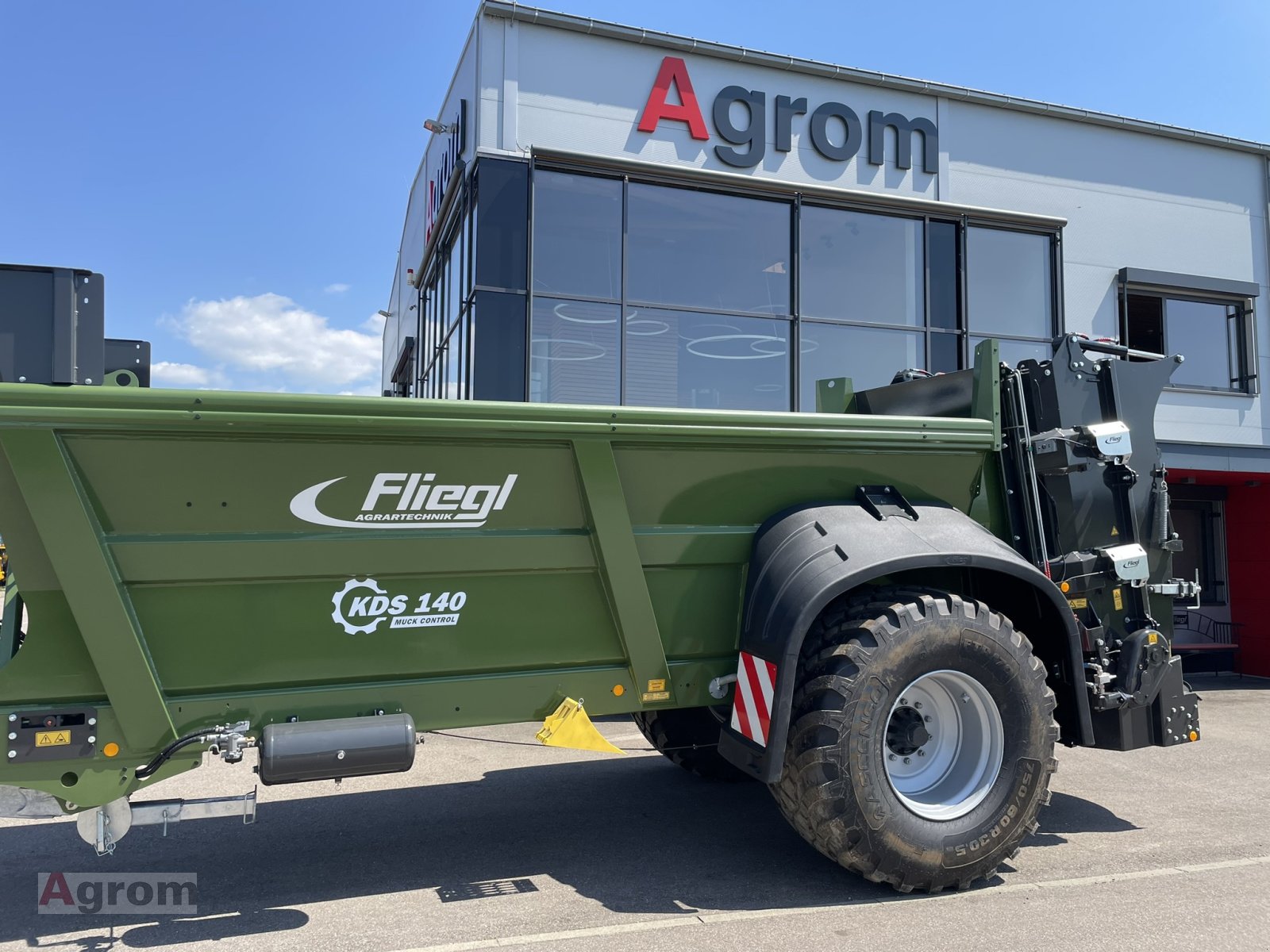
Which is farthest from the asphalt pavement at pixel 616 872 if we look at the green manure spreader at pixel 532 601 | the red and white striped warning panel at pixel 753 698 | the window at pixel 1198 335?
the window at pixel 1198 335

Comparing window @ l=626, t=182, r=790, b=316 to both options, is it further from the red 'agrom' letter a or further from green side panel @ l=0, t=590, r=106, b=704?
green side panel @ l=0, t=590, r=106, b=704

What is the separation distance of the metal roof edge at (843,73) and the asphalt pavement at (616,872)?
7.58 metres

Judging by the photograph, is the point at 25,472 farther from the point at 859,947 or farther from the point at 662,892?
the point at 859,947

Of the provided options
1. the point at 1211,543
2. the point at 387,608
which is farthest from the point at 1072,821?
the point at 1211,543

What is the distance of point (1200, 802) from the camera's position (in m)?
5.89

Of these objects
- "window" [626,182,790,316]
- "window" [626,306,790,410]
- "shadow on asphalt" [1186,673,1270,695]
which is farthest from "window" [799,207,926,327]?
"shadow on asphalt" [1186,673,1270,695]

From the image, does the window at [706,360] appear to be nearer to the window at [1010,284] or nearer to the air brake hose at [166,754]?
the window at [1010,284]

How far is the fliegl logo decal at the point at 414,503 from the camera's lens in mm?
3801

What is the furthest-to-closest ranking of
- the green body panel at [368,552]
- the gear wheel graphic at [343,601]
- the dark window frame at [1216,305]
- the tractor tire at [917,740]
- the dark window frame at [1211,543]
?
the dark window frame at [1211,543] → the dark window frame at [1216,305] → the tractor tire at [917,740] → the gear wheel graphic at [343,601] → the green body panel at [368,552]

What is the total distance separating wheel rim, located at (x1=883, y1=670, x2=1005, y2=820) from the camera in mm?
4387

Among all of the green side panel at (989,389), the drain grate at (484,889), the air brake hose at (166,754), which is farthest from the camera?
the green side panel at (989,389)

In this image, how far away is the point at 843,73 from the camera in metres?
11.0

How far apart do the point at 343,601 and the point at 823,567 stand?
6.80 ft

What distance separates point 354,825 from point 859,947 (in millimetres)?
2967
